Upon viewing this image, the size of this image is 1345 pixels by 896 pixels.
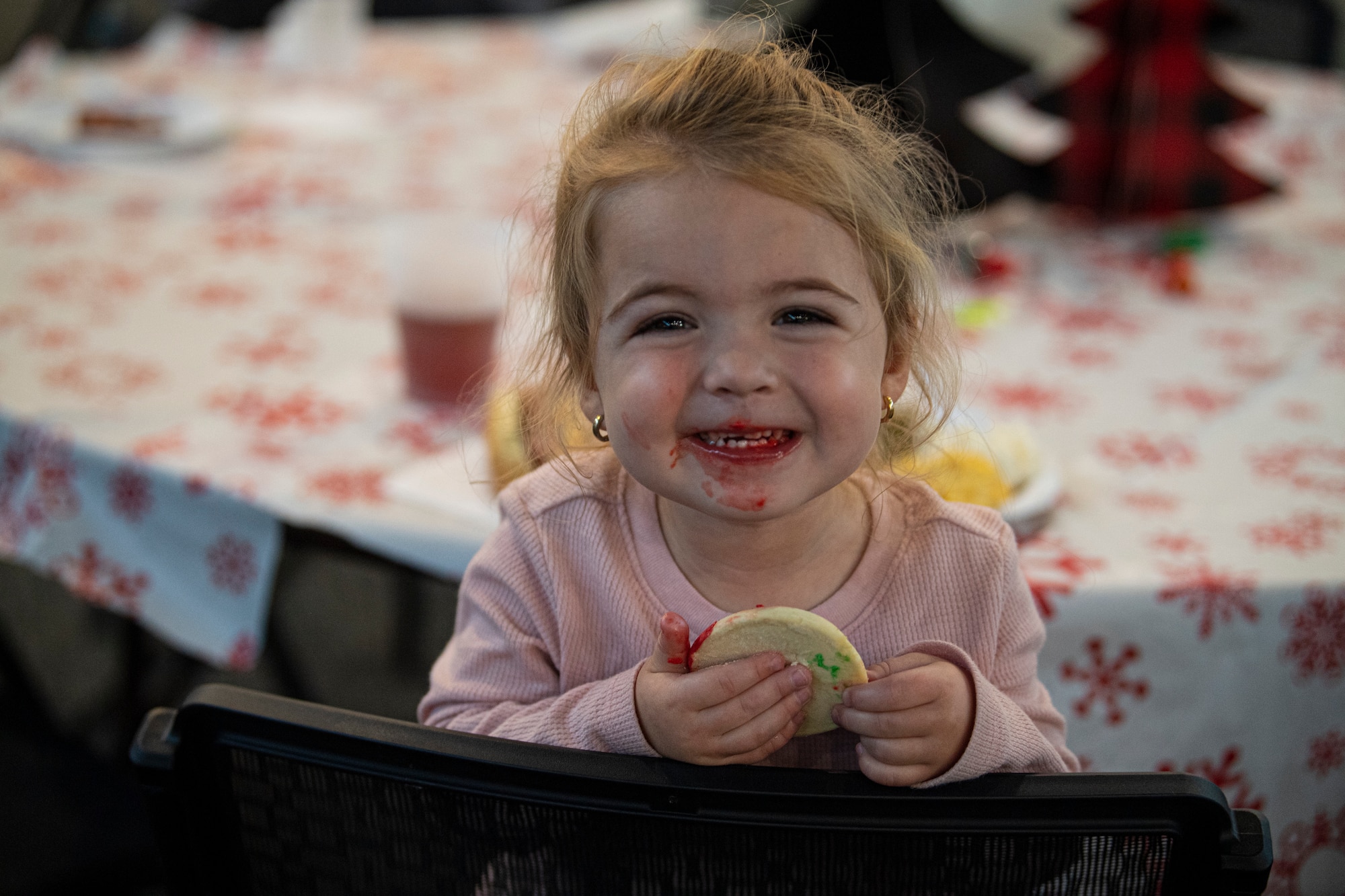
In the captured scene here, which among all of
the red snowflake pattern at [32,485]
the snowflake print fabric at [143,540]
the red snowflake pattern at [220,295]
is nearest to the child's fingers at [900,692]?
the snowflake print fabric at [143,540]

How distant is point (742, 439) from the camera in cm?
66

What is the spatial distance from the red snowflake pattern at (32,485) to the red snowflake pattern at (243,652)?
8.6 inches

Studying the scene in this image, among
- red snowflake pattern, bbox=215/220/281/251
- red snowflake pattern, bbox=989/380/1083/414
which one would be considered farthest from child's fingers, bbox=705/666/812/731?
red snowflake pattern, bbox=215/220/281/251

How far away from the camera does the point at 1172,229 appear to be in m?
1.77

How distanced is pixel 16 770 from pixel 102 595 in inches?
27.8

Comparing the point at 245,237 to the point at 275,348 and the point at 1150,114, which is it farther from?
the point at 1150,114

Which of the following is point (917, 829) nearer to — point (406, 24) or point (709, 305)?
point (709, 305)

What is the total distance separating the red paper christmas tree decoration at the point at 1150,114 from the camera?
1.74 meters

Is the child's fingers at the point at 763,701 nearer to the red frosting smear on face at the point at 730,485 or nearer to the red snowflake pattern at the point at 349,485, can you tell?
the red frosting smear on face at the point at 730,485

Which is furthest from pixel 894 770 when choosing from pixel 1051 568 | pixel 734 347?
pixel 1051 568

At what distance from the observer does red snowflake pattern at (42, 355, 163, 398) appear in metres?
1.31

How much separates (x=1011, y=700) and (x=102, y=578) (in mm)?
965

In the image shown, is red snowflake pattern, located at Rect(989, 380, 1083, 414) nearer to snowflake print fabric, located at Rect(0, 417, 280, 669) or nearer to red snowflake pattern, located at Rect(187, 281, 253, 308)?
snowflake print fabric, located at Rect(0, 417, 280, 669)

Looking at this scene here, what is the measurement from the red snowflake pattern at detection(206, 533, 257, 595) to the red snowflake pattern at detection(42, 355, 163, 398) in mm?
246
